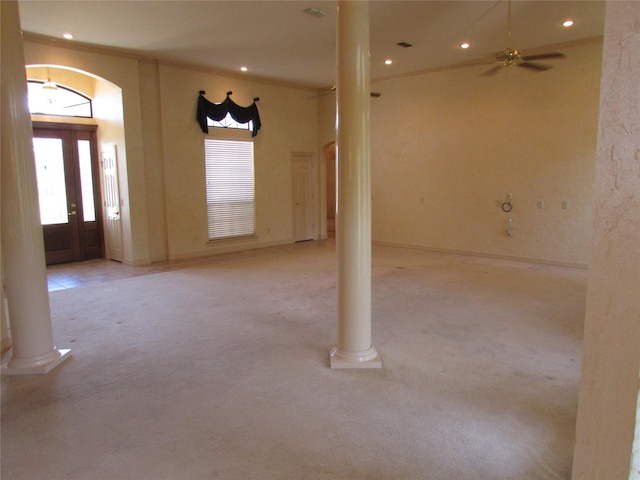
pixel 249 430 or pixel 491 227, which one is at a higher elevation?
pixel 491 227

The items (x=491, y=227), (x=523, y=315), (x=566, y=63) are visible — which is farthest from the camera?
(x=491, y=227)

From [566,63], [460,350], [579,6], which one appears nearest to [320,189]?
[566,63]

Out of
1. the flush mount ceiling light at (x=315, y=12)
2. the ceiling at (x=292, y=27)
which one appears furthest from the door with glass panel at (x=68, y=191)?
the flush mount ceiling light at (x=315, y=12)

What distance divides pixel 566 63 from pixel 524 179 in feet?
6.25

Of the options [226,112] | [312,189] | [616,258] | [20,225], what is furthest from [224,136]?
[616,258]

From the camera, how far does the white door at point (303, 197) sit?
33.7 feet

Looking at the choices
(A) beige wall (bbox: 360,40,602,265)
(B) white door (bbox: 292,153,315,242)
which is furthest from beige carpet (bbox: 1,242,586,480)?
(B) white door (bbox: 292,153,315,242)

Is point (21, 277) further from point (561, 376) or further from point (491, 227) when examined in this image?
point (491, 227)

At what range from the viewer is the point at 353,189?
3295mm

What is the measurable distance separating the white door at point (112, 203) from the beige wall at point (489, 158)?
531 cm

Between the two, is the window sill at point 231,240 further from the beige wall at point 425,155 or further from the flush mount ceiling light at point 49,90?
the flush mount ceiling light at point 49,90

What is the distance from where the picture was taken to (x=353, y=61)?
3186mm

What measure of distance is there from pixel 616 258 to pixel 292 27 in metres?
6.10

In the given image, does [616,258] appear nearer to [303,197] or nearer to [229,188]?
[229,188]
